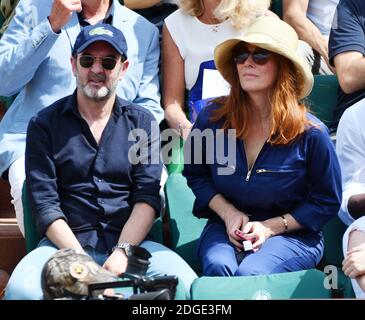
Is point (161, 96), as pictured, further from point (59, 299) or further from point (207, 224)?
point (59, 299)

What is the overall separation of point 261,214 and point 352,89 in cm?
101

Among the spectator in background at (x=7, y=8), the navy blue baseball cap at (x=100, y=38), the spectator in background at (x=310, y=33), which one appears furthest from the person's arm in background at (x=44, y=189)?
the spectator in background at (x=310, y=33)

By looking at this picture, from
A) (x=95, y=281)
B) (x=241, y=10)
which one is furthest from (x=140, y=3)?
(x=95, y=281)

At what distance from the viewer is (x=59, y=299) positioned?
9.84 feet

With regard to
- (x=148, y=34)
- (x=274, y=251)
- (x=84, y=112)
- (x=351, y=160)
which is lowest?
(x=274, y=251)

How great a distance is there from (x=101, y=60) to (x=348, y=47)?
4.32 ft

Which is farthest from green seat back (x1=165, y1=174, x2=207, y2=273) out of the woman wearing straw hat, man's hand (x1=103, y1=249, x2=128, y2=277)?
man's hand (x1=103, y1=249, x2=128, y2=277)

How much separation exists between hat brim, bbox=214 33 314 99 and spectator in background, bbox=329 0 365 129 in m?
0.63

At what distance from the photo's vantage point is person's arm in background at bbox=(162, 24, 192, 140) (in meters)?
4.73

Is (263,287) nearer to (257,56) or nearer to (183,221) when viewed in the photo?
(183,221)

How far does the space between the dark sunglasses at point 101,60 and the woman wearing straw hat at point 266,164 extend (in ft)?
1.50

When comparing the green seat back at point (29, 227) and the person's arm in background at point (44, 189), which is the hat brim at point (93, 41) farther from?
the green seat back at point (29, 227)

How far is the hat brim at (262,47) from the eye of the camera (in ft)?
12.9

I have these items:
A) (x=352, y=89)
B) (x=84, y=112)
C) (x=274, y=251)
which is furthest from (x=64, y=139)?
(x=352, y=89)
